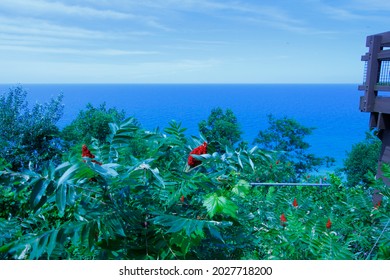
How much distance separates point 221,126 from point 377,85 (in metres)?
15.5

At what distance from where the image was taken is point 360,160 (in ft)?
66.6

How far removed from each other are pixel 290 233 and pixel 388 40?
4.09m

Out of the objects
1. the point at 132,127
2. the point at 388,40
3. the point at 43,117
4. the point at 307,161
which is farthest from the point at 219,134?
the point at 132,127

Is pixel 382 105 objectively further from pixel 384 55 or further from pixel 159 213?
pixel 159 213

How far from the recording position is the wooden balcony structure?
5.10 m

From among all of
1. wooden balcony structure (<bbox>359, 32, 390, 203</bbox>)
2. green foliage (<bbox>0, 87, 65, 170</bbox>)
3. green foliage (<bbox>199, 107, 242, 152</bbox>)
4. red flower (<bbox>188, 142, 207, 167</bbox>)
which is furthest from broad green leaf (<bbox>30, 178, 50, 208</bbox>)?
green foliage (<bbox>199, 107, 242, 152</bbox>)

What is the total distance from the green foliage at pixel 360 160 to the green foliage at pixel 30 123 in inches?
580

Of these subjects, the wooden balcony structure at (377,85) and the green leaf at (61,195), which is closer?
the green leaf at (61,195)

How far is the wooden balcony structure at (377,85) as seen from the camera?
5.10 m

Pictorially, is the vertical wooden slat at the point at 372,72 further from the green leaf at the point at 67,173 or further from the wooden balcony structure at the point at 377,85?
the green leaf at the point at 67,173

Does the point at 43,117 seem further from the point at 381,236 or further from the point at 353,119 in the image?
the point at 353,119

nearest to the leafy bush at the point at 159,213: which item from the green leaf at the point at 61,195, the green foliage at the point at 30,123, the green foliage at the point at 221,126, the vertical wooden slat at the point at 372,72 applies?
the green leaf at the point at 61,195
